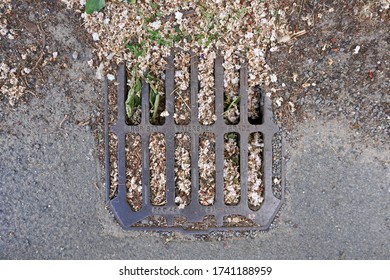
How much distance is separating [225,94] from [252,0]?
0.45 meters

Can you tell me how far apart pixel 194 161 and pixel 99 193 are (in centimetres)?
50

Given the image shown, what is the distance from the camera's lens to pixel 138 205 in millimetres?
1870

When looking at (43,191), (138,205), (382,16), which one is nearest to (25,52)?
(43,191)

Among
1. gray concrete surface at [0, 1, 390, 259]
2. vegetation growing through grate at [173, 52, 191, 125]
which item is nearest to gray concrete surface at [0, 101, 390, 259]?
gray concrete surface at [0, 1, 390, 259]

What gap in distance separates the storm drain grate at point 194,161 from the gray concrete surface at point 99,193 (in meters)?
0.08

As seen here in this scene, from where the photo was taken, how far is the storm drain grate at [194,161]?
1811mm

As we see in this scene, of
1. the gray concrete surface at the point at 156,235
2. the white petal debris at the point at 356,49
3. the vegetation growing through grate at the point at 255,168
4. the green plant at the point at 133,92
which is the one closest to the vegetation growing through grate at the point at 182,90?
the green plant at the point at 133,92

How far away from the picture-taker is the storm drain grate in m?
1.81

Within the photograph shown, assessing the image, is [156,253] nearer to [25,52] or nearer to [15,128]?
[15,128]

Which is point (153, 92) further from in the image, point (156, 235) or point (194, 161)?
point (156, 235)

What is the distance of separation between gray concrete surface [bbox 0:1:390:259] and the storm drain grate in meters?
0.08

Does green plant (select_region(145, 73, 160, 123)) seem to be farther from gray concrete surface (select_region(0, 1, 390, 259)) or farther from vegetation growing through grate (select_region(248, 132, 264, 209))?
vegetation growing through grate (select_region(248, 132, 264, 209))

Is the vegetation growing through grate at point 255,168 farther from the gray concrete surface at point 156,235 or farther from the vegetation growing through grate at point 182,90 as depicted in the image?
the vegetation growing through grate at point 182,90

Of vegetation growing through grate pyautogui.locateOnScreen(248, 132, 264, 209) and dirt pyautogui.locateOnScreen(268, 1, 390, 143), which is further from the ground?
dirt pyautogui.locateOnScreen(268, 1, 390, 143)
